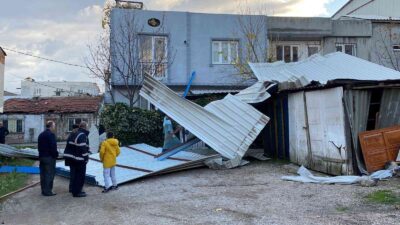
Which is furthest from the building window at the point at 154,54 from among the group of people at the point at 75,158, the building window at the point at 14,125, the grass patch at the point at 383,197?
the building window at the point at 14,125

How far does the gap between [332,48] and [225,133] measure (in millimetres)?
14402

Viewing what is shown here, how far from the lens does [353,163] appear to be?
11.8 m

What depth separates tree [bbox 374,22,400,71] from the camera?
25.6m

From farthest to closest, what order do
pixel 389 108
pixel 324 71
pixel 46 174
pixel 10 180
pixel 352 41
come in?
1. pixel 352 41
2. pixel 324 71
3. pixel 389 108
4. pixel 10 180
5. pixel 46 174

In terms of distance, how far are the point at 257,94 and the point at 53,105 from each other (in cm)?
3046

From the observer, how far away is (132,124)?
1869 cm

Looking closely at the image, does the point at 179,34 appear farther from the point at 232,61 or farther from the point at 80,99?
the point at 80,99

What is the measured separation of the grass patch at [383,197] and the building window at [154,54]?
1524 cm

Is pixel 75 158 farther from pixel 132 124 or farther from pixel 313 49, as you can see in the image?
pixel 313 49

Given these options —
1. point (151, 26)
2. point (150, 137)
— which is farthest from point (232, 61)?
point (150, 137)

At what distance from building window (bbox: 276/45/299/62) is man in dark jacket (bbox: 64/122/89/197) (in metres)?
17.2

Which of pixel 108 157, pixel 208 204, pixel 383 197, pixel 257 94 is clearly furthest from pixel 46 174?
pixel 383 197

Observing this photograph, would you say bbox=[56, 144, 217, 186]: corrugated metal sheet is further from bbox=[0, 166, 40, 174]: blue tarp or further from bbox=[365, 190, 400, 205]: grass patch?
bbox=[365, 190, 400, 205]: grass patch

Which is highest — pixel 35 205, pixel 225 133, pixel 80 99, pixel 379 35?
pixel 379 35
